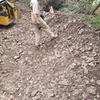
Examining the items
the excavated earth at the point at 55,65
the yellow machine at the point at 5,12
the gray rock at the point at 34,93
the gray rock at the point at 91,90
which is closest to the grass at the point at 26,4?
the yellow machine at the point at 5,12

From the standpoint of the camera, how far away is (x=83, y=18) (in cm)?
408

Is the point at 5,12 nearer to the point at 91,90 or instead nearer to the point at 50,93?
the point at 50,93

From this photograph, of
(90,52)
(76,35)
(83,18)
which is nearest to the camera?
(90,52)

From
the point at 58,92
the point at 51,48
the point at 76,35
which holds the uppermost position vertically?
the point at 76,35

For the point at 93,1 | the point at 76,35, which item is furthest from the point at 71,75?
the point at 93,1

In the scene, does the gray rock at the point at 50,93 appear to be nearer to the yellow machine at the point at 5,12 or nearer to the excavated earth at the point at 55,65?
the excavated earth at the point at 55,65

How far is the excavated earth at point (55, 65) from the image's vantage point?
2.23m

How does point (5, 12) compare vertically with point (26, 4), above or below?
below

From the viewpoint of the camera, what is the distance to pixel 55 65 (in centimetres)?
296

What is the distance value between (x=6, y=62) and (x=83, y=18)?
3.33 metres

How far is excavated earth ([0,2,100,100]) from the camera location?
7.33ft

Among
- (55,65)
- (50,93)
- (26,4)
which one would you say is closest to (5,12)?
(55,65)

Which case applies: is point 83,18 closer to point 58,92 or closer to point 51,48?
point 51,48

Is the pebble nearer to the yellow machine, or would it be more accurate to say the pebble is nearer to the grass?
the yellow machine
